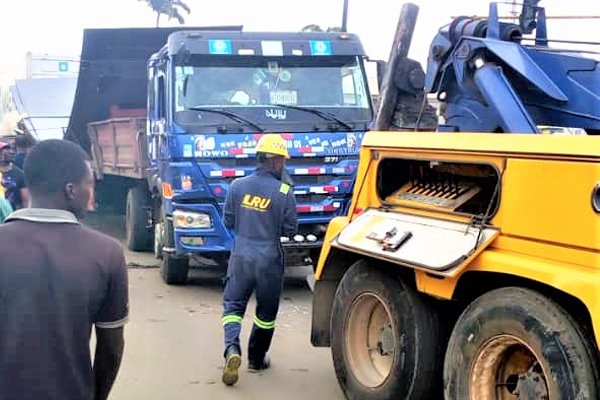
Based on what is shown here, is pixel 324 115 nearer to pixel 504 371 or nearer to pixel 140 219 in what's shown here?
pixel 140 219

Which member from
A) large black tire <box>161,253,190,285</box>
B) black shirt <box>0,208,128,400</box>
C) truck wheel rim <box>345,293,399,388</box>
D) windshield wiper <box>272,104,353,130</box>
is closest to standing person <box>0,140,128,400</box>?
black shirt <box>0,208,128,400</box>

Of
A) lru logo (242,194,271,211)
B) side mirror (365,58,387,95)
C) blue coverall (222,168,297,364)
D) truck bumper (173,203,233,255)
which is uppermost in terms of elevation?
side mirror (365,58,387,95)

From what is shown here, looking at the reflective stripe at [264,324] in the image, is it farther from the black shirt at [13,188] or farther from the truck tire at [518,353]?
the black shirt at [13,188]

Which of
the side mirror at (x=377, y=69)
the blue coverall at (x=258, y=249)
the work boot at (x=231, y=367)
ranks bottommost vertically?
the work boot at (x=231, y=367)

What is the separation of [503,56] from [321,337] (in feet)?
7.20

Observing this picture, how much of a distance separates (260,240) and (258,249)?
66 mm

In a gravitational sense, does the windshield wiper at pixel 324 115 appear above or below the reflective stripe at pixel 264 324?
above

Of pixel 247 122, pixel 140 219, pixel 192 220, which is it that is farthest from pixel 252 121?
pixel 140 219

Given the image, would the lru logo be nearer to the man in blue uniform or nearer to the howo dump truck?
the man in blue uniform

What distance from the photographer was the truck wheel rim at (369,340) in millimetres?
4848

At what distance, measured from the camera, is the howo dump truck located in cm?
330

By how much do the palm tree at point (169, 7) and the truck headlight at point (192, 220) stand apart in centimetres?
3305

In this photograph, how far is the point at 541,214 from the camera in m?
3.47

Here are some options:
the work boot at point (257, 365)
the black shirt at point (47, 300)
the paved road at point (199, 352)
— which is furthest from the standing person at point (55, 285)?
the work boot at point (257, 365)
